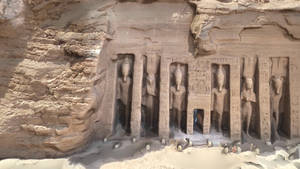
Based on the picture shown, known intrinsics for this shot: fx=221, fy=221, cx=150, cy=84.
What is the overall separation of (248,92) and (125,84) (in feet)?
8.11

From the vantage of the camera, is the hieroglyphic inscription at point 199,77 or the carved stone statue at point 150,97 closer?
the hieroglyphic inscription at point 199,77

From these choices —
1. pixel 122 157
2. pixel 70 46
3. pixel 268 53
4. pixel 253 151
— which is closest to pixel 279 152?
pixel 253 151

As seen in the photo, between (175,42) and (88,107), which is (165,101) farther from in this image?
(88,107)

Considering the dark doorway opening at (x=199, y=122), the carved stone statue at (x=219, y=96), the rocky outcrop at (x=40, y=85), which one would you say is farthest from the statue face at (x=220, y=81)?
the rocky outcrop at (x=40, y=85)

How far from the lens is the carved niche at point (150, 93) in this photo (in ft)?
14.7

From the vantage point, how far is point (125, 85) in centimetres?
451

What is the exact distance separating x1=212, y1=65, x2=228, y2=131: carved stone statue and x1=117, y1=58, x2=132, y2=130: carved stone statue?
67.9 inches

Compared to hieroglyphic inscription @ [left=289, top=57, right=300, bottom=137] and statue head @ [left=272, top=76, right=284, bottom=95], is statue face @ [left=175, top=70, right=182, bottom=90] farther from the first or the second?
hieroglyphic inscription @ [left=289, top=57, right=300, bottom=137]

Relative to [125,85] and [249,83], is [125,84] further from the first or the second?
[249,83]

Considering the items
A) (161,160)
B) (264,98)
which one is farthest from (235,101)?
(161,160)

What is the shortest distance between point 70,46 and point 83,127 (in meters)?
1.34

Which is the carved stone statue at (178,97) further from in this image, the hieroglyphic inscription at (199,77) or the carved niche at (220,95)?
the carved niche at (220,95)

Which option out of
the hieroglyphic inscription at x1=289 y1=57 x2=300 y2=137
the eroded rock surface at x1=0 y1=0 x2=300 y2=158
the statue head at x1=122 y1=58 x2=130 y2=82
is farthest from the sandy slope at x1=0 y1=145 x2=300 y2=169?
the statue head at x1=122 y1=58 x2=130 y2=82

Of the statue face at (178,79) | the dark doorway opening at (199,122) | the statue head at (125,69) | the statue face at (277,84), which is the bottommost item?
the dark doorway opening at (199,122)
